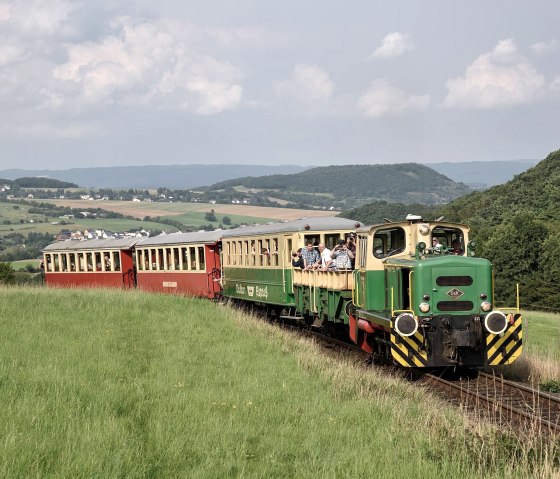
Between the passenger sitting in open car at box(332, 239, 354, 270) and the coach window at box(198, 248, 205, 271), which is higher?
the passenger sitting in open car at box(332, 239, 354, 270)

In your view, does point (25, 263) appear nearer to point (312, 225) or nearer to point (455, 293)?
point (312, 225)

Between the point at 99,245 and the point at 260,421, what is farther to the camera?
the point at 99,245

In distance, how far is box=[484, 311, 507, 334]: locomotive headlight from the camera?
52.9 feet

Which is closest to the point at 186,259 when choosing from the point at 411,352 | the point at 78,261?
the point at 78,261

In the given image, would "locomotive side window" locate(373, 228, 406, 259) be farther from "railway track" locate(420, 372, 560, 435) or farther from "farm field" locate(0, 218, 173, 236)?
"farm field" locate(0, 218, 173, 236)

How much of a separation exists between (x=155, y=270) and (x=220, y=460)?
31782 millimetres

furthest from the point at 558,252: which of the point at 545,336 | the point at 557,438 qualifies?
the point at 557,438

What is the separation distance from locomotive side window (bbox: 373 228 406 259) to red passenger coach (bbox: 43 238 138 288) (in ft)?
85.2

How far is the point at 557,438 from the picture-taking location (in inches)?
422

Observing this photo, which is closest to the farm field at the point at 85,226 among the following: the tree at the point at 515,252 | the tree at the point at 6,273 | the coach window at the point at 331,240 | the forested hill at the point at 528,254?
the tree at the point at 6,273

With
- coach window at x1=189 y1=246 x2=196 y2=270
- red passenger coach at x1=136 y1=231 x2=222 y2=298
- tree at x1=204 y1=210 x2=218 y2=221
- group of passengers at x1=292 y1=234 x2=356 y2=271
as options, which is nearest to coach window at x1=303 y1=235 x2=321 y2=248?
group of passengers at x1=292 y1=234 x2=356 y2=271

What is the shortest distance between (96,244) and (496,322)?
31.8 meters

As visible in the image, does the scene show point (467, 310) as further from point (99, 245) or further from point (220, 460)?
point (99, 245)

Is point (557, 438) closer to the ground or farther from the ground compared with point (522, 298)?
farther from the ground
